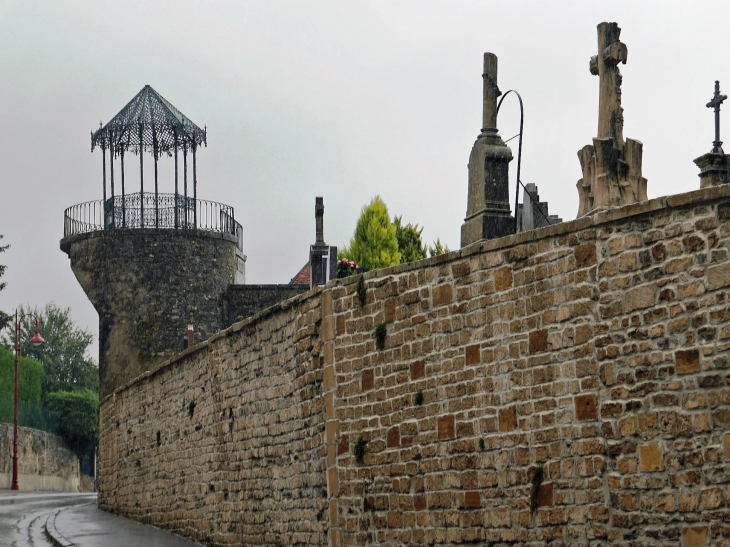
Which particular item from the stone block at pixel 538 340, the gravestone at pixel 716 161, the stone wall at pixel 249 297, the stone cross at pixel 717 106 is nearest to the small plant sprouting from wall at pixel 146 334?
the stone wall at pixel 249 297

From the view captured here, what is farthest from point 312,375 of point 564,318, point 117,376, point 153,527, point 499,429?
point 117,376

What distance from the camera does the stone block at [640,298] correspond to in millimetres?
8438

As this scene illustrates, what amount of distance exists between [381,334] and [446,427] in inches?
52.9

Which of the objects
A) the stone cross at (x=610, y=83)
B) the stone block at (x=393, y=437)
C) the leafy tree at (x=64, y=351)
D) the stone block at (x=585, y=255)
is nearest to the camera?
the stone block at (x=585, y=255)

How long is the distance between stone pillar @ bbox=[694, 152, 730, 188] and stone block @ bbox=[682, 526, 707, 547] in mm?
9905

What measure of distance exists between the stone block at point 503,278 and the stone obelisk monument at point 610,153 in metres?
0.82

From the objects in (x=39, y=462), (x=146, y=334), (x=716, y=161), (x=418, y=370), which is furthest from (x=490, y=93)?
(x=39, y=462)

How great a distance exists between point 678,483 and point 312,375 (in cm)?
505

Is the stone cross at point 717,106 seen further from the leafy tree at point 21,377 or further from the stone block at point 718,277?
the leafy tree at point 21,377

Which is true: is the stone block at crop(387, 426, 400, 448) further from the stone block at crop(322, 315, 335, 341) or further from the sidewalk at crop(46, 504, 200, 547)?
the sidewalk at crop(46, 504, 200, 547)

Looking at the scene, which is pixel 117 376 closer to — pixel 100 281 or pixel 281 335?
pixel 100 281

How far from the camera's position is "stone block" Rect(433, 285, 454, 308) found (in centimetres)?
1030

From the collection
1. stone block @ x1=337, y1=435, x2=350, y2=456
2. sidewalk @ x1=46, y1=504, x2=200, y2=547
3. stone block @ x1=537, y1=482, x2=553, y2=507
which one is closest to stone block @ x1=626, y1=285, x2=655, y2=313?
stone block @ x1=537, y1=482, x2=553, y2=507

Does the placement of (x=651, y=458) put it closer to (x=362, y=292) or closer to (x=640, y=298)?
(x=640, y=298)
